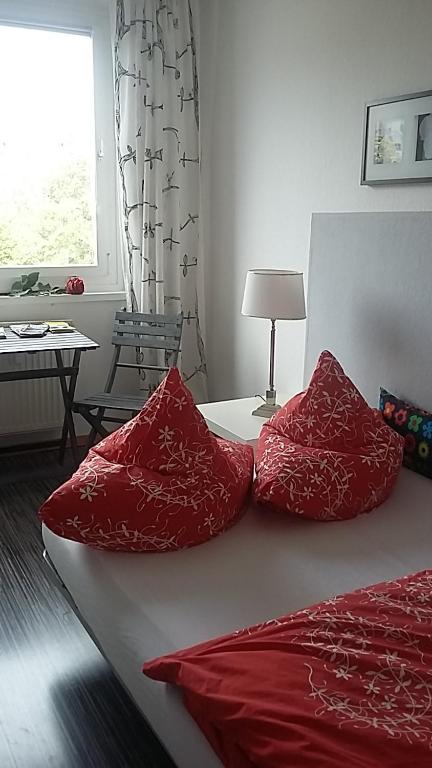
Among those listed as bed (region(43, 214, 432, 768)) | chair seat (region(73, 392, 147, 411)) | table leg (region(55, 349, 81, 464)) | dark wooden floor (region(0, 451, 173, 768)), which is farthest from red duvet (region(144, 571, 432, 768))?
table leg (region(55, 349, 81, 464))

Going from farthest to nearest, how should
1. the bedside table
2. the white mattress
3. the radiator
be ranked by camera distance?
1. the radiator
2. the bedside table
3. the white mattress

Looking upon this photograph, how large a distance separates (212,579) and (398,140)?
1702mm

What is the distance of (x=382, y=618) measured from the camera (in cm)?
139

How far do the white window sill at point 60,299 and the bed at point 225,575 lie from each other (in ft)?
6.21

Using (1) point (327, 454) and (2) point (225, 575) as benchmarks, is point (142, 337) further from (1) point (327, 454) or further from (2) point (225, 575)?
(2) point (225, 575)

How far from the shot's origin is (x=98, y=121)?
3729 millimetres

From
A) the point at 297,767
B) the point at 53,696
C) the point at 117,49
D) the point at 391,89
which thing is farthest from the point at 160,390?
the point at 117,49

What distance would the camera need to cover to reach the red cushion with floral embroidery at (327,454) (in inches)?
77.6

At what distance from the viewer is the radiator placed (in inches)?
144

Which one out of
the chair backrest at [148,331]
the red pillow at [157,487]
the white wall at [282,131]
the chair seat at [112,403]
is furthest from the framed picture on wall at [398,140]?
the chair seat at [112,403]

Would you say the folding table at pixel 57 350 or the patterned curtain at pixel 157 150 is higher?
the patterned curtain at pixel 157 150

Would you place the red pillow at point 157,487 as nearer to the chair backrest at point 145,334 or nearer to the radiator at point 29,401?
the chair backrest at point 145,334

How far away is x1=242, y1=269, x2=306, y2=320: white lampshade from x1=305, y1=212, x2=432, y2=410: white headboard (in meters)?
0.11

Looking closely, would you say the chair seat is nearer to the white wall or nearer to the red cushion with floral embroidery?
the white wall
